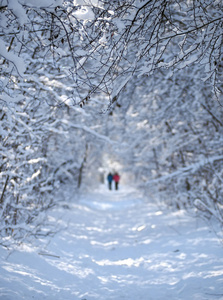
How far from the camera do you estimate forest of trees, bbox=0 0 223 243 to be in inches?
96.0

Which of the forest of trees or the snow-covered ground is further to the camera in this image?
the snow-covered ground

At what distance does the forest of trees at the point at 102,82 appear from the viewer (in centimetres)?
244

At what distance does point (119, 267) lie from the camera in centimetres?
438

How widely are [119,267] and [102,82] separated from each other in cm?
329

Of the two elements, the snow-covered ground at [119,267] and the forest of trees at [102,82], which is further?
the snow-covered ground at [119,267]

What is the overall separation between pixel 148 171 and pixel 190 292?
433 inches

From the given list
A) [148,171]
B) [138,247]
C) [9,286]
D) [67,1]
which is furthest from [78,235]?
[148,171]

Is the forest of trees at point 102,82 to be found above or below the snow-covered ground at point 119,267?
above

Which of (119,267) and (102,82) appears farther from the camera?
(119,267)

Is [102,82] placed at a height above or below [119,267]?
above

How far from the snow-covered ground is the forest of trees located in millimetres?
560

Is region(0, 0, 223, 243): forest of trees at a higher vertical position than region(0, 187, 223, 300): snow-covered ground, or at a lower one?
higher

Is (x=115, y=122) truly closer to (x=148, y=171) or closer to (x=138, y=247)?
(x=148, y=171)

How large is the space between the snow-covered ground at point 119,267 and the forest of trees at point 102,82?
0.56 meters
